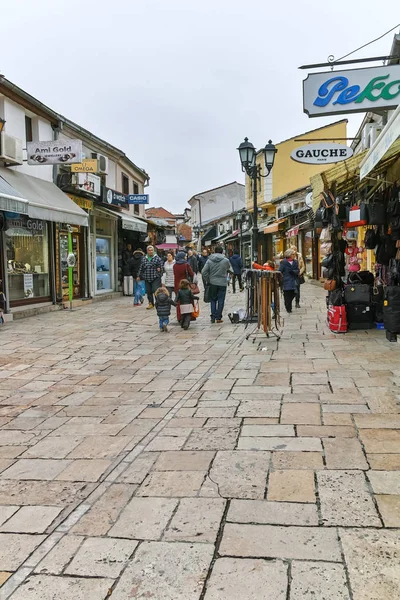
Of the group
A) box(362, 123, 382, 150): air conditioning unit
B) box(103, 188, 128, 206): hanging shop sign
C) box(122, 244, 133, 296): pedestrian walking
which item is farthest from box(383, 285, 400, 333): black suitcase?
box(122, 244, 133, 296): pedestrian walking

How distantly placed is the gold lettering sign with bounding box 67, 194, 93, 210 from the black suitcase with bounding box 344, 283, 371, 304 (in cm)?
876

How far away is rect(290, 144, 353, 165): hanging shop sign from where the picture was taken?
8547 mm

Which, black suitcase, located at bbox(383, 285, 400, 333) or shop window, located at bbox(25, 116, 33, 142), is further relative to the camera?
shop window, located at bbox(25, 116, 33, 142)

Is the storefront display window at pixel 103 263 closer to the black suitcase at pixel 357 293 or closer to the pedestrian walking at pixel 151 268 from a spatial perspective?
the pedestrian walking at pixel 151 268

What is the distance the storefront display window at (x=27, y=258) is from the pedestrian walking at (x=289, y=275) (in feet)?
19.7

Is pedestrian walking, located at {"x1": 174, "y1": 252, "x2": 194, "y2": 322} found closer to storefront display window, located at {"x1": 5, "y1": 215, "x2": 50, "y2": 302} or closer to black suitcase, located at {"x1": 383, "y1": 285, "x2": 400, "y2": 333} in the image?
storefront display window, located at {"x1": 5, "y1": 215, "x2": 50, "y2": 302}

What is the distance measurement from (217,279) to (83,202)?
6543 mm

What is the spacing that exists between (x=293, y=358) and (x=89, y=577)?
4.84 m

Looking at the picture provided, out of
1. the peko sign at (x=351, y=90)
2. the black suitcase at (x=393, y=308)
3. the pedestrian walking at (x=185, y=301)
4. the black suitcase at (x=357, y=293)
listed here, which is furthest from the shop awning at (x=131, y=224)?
the black suitcase at (x=393, y=308)

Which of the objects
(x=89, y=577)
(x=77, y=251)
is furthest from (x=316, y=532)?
(x=77, y=251)

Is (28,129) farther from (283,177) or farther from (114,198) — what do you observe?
(283,177)

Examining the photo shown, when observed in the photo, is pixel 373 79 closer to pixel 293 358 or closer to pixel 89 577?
pixel 293 358

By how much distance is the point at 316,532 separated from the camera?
2.50 m

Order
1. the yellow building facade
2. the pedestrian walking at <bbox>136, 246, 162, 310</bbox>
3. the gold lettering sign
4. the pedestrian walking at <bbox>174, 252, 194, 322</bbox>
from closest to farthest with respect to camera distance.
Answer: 1. the pedestrian walking at <bbox>174, 252, 194, 322</bbox>
2. the pedestrian walking at <bbox>136, 246, 162, 310</bbox>
3. the gold lettering sign
4. the yellow building facade
